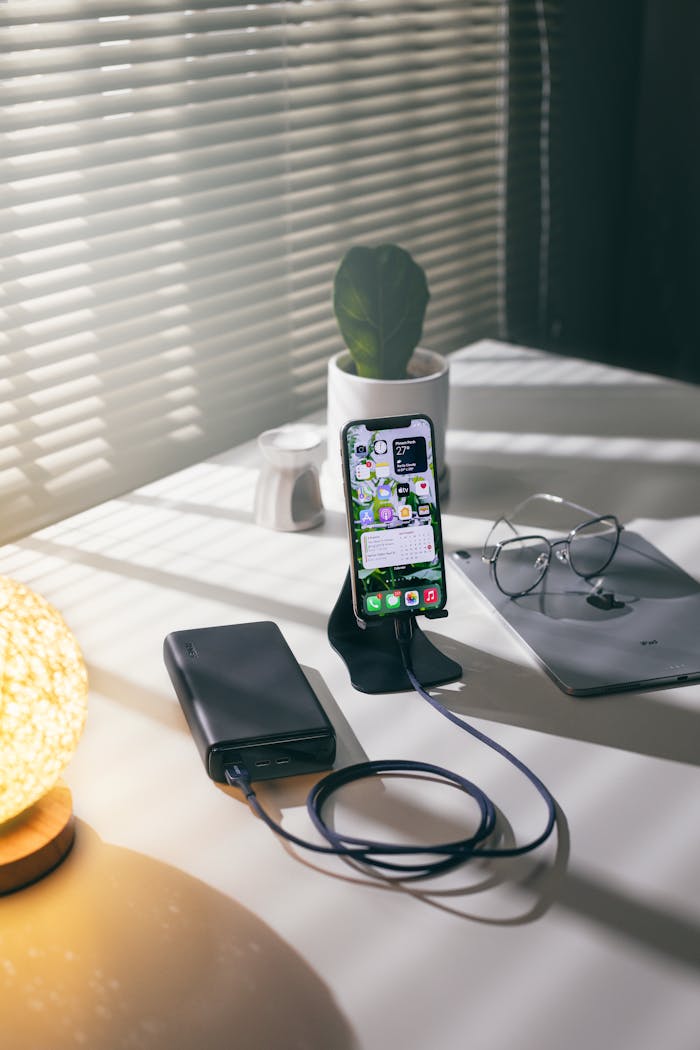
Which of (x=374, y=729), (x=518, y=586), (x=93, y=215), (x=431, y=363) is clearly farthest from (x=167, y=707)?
(x=93, y=215)

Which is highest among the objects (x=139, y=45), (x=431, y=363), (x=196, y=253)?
(x=139, y=45)

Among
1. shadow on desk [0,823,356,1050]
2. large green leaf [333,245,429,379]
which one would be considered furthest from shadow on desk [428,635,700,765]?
large green leaf [333,245,429,379]

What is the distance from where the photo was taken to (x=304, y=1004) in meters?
0.71

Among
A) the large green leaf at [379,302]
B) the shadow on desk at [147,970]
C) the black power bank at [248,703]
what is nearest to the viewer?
the shadow on desk at [147,970]

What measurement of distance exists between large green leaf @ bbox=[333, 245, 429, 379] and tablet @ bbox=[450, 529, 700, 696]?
11.7 inches

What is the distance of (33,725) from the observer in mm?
771

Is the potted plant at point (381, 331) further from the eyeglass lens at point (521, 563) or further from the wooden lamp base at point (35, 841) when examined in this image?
the wooden lamp base at point (35, 841)

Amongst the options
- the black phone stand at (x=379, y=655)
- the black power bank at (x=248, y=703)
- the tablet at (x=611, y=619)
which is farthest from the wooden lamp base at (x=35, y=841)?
the tablet at (x=611, y=619)

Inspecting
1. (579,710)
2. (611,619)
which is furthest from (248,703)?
(611,619)

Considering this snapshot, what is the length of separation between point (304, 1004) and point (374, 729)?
0.32 meters

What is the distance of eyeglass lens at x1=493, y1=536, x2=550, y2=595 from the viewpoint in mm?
1223

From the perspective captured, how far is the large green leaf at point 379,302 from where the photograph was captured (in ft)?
4.43

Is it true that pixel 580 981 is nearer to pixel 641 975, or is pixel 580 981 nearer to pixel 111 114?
pixel 641 975

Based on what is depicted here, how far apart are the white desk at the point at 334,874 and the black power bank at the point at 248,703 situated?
25mm
